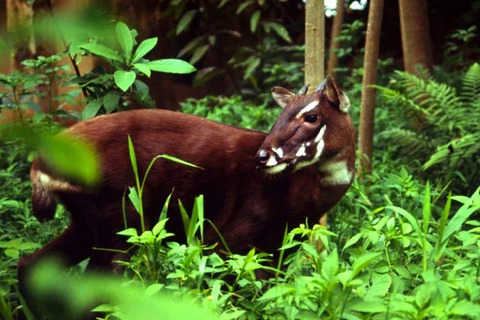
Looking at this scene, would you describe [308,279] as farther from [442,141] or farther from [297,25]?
[297,25]

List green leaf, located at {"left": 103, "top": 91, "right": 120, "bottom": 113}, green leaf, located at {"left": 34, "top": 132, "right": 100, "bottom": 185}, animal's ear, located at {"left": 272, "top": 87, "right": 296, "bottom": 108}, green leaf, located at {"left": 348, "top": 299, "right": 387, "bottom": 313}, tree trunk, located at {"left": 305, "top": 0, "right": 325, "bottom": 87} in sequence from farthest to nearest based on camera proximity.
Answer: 1. tree trunk, located at {"left": 305, "top": 0, "right": 325, "bottom": 87}
2. green leaf, located at {"left": 103, "top": 91, "right": 120, "bottom": 113}
3. animal's ear, located at {"left": 272, "top": 87, "right": 296, "bottom": 108}
4. green leaf, located at {"left": 348, "top": 299, "right": 387, "bottom": 313}
5. green leaf, located at {"left": 34, "top": 132, "right": 100, "bottom": 185}

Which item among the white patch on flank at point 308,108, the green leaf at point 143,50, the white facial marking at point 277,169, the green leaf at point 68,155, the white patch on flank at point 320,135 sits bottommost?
the white facial marking at point 277,169

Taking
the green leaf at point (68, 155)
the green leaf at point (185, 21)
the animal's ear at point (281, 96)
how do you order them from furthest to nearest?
the green leaf at point (185, 21)
the animal's ear at point (281, 96)
the green leaf at point (68, 155)

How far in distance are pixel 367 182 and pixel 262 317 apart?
331 centimetres

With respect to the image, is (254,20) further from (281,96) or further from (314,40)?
(281,96)

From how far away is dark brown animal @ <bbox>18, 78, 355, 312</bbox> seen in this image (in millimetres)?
3932

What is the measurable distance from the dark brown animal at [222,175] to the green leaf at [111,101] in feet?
1.28

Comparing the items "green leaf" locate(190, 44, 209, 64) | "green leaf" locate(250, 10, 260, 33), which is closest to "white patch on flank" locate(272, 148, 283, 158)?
"green leaf" locate(250, 10, 260, 33)

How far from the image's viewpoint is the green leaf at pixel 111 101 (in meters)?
4.50

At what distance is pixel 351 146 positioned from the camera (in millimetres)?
4273

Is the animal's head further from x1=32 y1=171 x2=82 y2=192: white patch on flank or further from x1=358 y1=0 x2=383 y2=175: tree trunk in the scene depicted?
x1=358 y1=0 x2=383 y2=175: tree trunk

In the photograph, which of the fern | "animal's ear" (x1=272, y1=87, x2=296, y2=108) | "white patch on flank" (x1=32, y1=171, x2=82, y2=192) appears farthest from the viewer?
the fern

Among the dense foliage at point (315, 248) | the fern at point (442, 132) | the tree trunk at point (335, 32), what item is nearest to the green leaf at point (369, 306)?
the dense foliage at point (315, 248)

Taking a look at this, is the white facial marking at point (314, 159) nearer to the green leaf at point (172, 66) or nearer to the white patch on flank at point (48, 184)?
the green leaf at point (172, 66)
